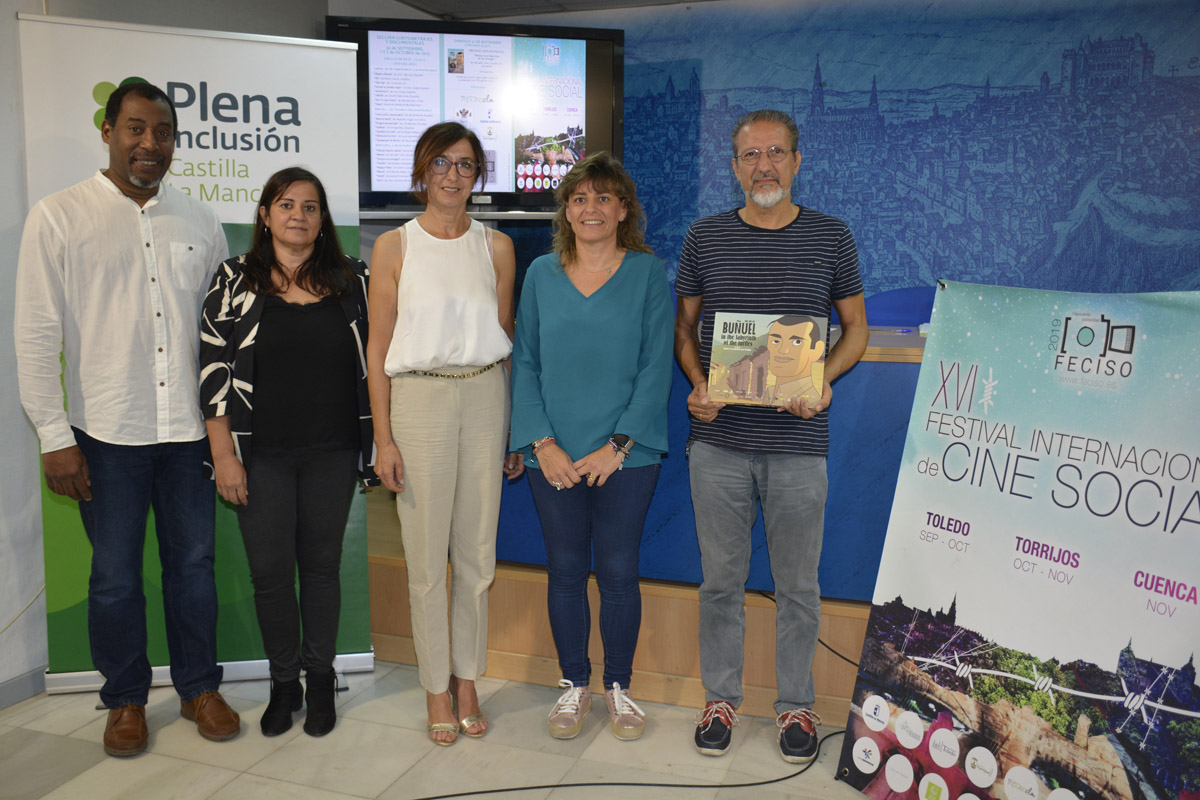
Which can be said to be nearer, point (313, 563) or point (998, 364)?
point (998, 364)

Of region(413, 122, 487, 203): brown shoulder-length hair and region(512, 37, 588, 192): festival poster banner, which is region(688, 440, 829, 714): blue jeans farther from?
region(512, 37, 588, 192): festival poster banner

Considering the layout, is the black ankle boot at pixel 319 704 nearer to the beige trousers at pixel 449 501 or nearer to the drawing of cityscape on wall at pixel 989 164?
the beige trousers at pixel 449 501

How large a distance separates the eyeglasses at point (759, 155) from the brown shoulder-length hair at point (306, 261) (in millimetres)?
1150

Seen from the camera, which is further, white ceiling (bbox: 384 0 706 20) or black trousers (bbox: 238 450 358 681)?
white ceiling (bbox: 384 0 706 20)

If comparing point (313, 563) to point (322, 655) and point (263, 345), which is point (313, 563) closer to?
point (322, 655)

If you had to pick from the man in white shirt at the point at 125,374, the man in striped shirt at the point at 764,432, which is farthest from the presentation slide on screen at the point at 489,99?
the man in striped shirt at the point at 764,432

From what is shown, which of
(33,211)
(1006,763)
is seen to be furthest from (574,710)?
(33,211)

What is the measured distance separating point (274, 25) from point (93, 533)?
8.46 feet

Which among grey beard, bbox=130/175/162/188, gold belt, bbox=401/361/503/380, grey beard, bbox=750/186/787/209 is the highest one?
grey beard, bbox=130/175/162/188

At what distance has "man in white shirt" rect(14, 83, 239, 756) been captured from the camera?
2.33 m

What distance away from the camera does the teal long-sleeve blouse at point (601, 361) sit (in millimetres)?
2371

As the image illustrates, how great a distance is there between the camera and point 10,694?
2.84 m

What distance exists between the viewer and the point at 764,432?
232 centimetres

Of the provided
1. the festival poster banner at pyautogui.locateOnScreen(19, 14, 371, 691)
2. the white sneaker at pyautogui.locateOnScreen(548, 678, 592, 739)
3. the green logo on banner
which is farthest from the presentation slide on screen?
the white sneaker at pyautogui.locateOnScreen(548, 678, 592, 739)
